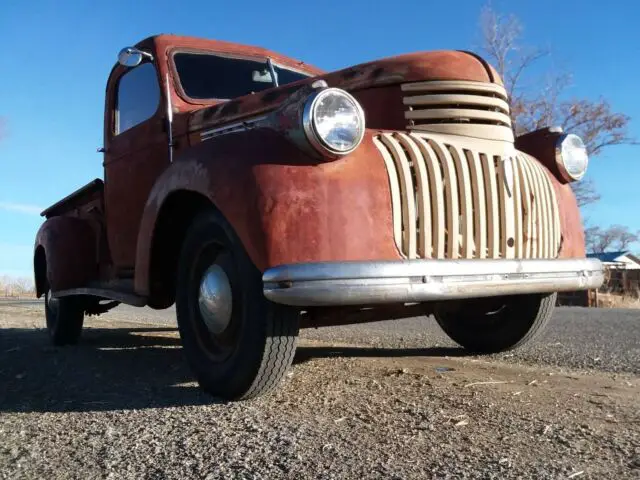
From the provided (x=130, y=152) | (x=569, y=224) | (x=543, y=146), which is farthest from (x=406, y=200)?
(x=130, y=152)

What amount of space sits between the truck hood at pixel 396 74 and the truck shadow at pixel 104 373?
1.62 metres

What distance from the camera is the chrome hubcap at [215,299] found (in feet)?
9.72

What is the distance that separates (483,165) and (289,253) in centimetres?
117

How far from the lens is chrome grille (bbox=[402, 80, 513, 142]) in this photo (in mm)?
Answer: 3182

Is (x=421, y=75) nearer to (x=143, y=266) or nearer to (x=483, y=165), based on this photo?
(x=483, y=165)

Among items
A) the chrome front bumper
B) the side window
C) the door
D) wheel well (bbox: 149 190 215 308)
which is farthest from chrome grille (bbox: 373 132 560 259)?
the side window

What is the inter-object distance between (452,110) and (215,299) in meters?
1.56

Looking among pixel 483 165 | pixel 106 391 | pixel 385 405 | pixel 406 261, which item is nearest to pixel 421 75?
pixel 483 165

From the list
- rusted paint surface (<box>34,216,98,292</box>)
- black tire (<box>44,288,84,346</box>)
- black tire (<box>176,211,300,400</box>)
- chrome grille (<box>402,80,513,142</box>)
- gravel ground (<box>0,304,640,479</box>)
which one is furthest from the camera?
black tire (<box>44,288,84,346</box>)

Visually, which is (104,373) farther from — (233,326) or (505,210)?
(505,210)

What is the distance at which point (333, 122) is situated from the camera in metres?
2.72

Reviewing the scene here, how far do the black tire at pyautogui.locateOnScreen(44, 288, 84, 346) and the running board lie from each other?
264 millimetres

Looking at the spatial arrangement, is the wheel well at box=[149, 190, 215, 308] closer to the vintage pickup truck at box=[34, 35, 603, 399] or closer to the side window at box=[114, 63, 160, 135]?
the vintage pickup truck at box=[34, 35, 603, 399]

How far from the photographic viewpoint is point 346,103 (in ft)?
9.03
